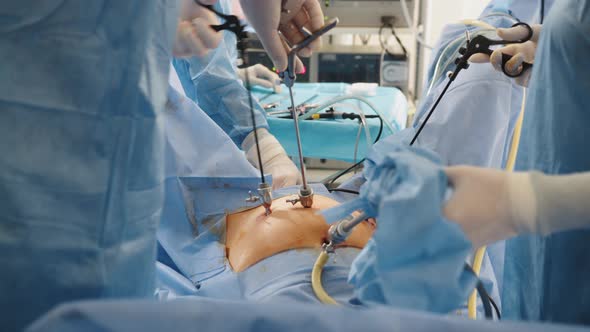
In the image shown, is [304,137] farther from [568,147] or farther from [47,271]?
[47,271]

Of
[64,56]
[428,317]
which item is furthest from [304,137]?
[428,317]

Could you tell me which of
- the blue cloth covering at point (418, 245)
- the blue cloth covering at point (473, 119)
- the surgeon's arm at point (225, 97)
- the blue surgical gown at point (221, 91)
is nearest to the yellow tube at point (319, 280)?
the blue cloth covering at point (418, 245)

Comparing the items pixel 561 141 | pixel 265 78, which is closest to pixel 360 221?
pixel 561 141

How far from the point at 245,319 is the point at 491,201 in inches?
12.4

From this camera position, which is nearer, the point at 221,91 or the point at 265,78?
the point at 221,91

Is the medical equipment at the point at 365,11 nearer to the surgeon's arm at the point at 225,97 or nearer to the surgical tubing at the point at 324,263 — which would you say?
the surgeon's arm at the point at 225,97

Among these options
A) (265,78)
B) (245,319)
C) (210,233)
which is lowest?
(210,233)

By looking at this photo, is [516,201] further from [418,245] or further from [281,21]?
[281,21]

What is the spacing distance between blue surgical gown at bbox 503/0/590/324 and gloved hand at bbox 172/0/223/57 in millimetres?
585

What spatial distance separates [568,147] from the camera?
759 millimetres

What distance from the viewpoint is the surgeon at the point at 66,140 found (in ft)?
1.96

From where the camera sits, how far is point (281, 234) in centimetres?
102

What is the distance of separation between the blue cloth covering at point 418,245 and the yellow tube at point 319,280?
0.28m

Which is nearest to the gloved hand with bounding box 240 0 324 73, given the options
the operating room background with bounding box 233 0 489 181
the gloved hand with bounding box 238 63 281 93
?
the gloved hand with bounding box 238 63 281 93
